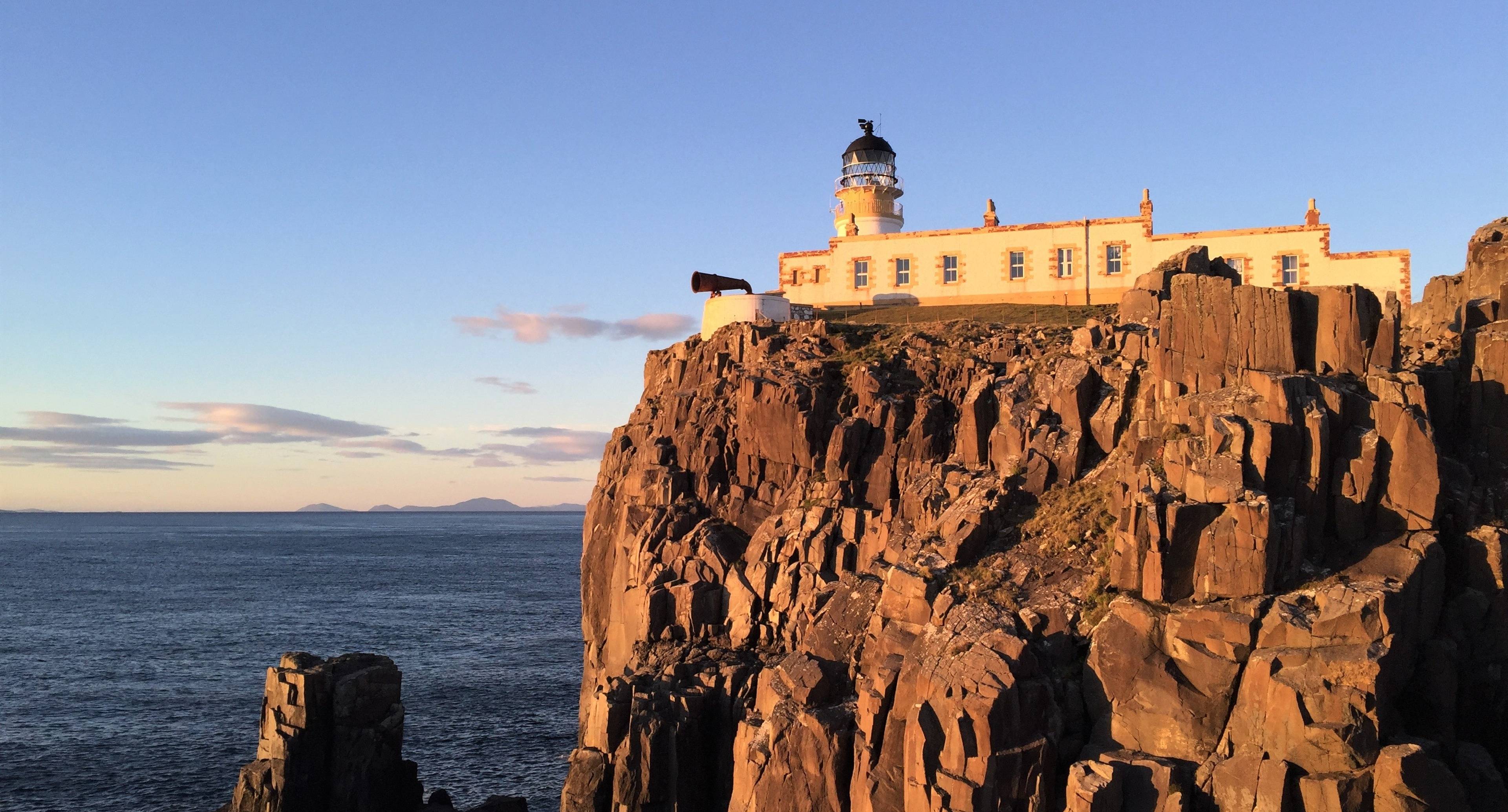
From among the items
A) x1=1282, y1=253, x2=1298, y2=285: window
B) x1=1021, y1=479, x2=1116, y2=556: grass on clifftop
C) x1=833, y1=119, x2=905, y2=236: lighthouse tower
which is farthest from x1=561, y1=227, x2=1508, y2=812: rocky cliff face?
x1=833, y1=119, x2=905, y2=236: lighthouse tower

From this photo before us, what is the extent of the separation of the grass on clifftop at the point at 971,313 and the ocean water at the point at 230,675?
30867 millimetres

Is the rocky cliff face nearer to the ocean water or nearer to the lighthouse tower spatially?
the ocean water

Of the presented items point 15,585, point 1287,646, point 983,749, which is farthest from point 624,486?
point 15,585

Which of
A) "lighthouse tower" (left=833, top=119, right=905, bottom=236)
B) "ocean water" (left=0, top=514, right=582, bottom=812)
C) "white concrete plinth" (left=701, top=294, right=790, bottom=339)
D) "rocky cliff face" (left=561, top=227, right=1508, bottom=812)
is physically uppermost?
"lighthouse tower" (left=833, top=119, right=905, bottom=236)

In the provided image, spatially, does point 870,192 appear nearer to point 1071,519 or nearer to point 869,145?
point 869,145

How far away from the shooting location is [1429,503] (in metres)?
34.5

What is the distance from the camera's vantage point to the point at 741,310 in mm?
63906

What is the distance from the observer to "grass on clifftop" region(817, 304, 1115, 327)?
68.4m

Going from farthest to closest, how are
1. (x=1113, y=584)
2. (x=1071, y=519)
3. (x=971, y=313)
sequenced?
(x=971, y=313), (x=1071, y=519), (x=1113, y=584)

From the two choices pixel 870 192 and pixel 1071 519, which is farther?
Result: pixel 870 192

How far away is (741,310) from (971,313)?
16.9 meters

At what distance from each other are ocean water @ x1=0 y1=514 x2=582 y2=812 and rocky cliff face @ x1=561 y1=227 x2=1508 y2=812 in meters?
14.1

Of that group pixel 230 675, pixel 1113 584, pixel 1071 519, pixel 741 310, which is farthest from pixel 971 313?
pixel 230 675

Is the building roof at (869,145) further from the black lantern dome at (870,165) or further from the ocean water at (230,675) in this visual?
the ocean water at (230,675)
